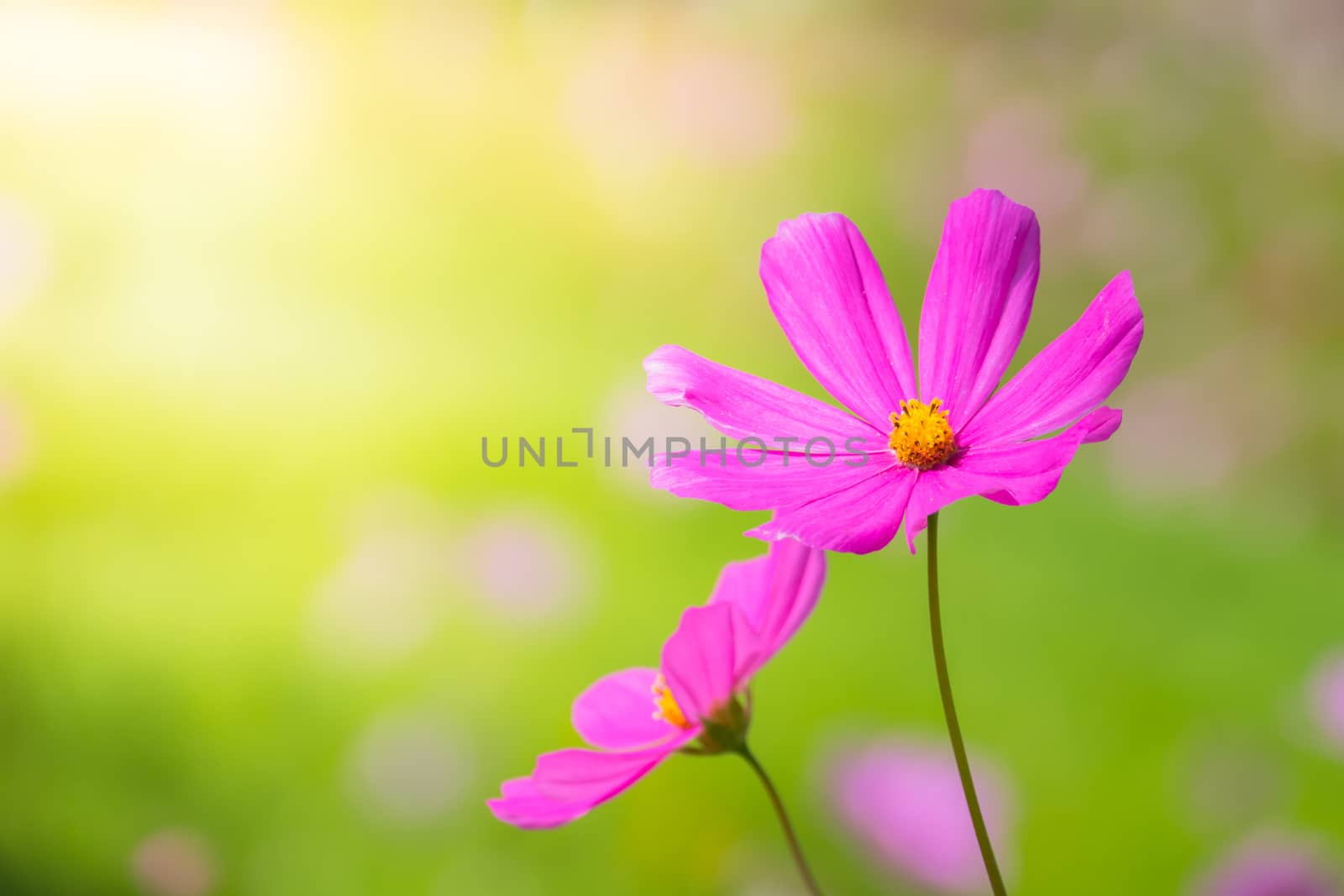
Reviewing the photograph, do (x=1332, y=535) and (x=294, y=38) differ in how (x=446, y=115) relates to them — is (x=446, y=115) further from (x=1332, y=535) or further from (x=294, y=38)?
(x=1332, y=535)

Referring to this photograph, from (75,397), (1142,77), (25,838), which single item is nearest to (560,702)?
(25,838)

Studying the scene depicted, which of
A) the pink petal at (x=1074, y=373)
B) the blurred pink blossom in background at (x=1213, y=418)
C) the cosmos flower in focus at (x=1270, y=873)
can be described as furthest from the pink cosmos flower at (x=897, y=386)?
the blurred pink blossom in background at (x=1213, y=418)

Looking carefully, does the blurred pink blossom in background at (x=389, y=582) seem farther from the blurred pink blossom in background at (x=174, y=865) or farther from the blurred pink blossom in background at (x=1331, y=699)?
the blurred pink blossom in background at (x=1331, y=699)

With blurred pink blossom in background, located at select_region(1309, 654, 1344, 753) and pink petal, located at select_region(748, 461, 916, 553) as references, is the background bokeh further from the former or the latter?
pink petal, located at select_region(748, 461, 916, 553)

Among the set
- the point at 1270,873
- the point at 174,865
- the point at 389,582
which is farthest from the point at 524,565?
the point at 1270,873

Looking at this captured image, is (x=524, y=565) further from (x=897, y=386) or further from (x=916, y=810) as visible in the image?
(x=897, y=386)

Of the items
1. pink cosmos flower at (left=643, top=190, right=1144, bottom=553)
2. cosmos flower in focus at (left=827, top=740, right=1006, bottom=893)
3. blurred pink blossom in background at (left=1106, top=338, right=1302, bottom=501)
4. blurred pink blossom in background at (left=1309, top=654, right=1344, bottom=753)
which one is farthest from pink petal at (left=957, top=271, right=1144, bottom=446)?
blurred pink blossom in background at (left=1106, top=338, right=1302, bottom=501)
